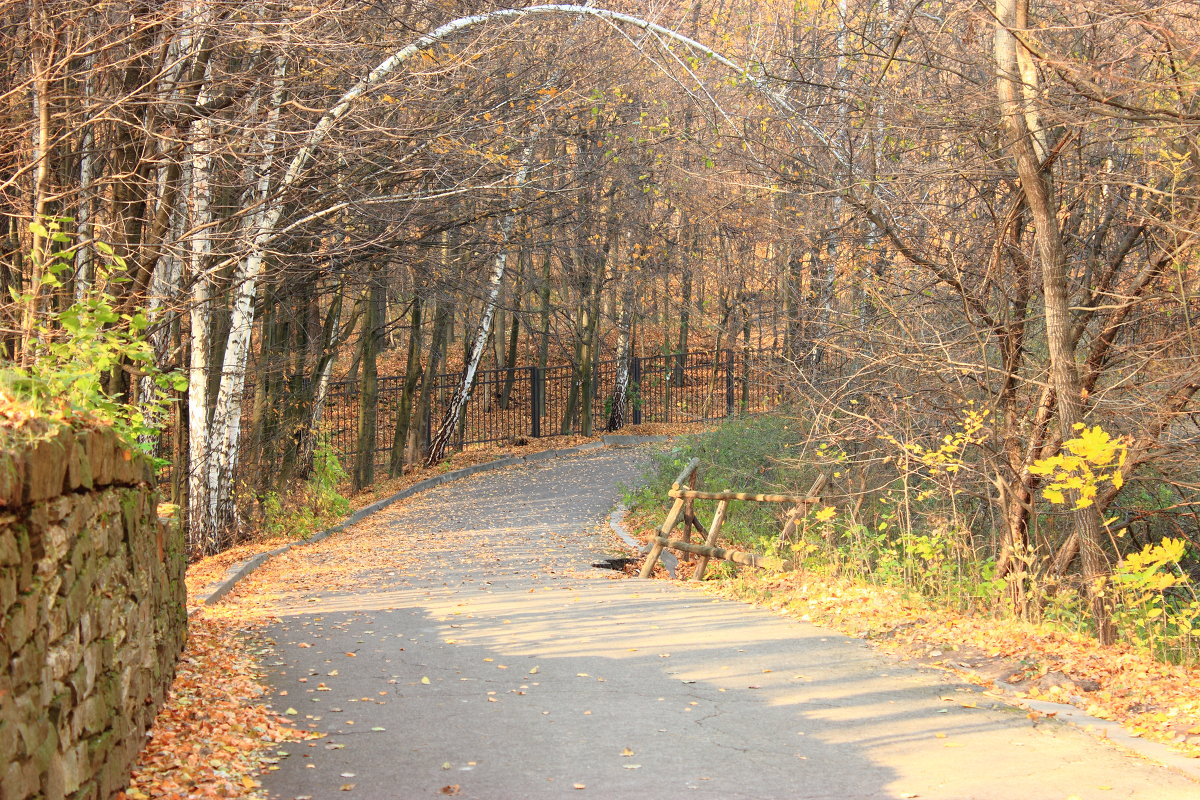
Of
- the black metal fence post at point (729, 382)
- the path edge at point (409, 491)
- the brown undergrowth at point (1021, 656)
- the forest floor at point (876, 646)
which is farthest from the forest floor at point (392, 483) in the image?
the brown undergrowth at point (1021, 656)

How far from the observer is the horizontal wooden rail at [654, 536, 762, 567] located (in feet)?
35.8

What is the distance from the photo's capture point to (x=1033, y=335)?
953 cm

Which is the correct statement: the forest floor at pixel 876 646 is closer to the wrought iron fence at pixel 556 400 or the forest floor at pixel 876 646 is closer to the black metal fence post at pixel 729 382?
the wrought iron fence at pixel 556 400

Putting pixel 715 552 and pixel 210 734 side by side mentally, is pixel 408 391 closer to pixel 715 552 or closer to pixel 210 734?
pixel 715 552

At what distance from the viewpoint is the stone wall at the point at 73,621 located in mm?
3189

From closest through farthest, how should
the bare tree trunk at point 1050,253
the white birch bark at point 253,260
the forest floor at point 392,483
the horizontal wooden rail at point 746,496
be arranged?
the bare tree trunk at point 1050,253 → the horizontal wooden rail at point 746,496 → the forest floor at point 392,483 → the white birch bark at point 253,260

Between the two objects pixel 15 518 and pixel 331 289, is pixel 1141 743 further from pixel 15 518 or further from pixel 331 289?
pixel 331 289

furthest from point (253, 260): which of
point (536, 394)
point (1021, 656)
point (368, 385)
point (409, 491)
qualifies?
point (536, 394)

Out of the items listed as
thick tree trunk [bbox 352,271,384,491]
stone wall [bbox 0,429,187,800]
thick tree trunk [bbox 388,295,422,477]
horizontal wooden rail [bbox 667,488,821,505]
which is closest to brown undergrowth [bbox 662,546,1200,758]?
horizontal wooden rail [bbox 667,488,821,505]

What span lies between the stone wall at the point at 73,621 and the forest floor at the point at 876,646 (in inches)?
9.4

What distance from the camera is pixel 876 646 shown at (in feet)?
24.9

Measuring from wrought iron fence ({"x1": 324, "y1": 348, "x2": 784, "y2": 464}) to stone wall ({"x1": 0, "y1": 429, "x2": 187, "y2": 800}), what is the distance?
18.4 meters

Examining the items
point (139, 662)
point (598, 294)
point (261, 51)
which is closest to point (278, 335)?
point (261, 51)

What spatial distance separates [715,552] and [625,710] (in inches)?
219
